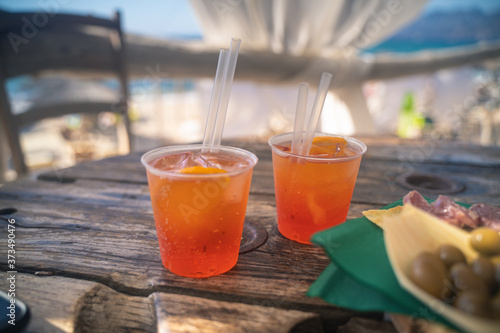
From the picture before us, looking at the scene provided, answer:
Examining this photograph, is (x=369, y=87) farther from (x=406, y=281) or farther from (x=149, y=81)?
(x=406, y=281)

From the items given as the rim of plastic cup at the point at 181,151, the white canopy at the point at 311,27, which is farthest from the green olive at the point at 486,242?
the white canopy at the point at 311,27

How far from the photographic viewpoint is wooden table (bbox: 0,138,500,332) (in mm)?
569

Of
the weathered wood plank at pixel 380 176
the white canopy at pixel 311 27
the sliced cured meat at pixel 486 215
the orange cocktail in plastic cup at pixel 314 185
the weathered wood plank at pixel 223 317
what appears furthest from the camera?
the white canopy at pixel 311 27

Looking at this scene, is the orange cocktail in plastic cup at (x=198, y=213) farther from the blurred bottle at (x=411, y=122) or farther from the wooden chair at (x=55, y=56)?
the blurred bottle at (x=411, y=122)

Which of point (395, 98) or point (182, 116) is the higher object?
point (395, 98)

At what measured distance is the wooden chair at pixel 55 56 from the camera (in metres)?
1.85

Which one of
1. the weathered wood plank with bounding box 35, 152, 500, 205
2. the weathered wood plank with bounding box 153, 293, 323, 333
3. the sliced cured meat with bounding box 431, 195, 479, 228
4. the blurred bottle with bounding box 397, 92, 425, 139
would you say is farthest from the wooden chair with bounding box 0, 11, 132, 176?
the blurred bottle with bounding box 397, 92, 425, 139

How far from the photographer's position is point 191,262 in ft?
2.17

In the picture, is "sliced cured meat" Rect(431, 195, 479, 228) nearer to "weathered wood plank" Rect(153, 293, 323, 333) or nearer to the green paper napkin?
the green paper napkin

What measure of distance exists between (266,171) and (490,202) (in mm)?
761

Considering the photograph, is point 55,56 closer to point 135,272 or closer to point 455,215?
point 135,272

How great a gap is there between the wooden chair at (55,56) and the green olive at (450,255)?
6.54 feet

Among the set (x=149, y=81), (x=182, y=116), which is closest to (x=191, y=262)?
(x=149, y=81)

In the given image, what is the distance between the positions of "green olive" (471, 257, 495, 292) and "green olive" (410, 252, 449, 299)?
0.04m
